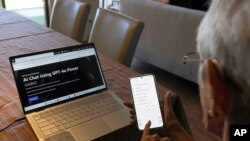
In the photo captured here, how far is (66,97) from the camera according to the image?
3.31ft

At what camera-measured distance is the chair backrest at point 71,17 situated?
190 centimetres

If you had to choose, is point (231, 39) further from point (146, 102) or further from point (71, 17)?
point (71, 17)

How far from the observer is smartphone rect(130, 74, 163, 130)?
3.00 ft

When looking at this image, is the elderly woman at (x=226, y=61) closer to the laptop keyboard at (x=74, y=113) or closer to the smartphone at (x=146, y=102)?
the smartphone at (x=146, y=102)

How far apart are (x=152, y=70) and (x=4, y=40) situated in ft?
5.09

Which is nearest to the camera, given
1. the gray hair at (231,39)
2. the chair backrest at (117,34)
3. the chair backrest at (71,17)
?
the gray hair at (231,39)

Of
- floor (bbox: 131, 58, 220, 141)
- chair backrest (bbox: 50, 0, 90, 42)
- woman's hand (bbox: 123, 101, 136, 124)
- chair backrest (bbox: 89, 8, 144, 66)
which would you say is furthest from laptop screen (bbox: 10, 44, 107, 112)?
floor (bbox: 131, 58, 220, 141)

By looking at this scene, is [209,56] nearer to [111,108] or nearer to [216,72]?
[216,72]

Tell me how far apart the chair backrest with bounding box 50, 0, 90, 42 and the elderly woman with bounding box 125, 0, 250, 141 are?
4.74ft

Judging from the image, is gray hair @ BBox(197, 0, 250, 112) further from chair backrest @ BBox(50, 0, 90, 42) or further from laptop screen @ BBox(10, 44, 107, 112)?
chair backrest @ BBox(50, 0, 90, 42)

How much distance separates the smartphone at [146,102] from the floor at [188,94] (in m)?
1.08

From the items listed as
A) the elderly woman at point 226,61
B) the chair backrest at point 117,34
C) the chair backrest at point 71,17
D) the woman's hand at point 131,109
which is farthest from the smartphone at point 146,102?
the chair backrest at point 71,17

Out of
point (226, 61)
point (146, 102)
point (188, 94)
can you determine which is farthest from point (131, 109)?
point (188, 94)

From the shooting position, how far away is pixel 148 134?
869 millimetres
